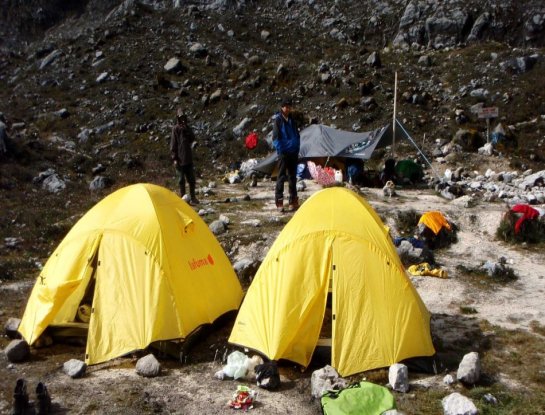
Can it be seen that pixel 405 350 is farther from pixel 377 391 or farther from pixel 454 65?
pixel 454 65

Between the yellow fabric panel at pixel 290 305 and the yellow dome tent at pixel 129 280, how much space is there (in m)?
0.83

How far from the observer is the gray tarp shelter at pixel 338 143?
16234mm

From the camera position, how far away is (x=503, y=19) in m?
30.3

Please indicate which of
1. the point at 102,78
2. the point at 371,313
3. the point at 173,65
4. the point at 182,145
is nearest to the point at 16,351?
the point at 371,313

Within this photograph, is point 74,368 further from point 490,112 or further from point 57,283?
point 490,112

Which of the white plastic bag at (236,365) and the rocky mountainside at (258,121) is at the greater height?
the rocky mountainside at (258,121)

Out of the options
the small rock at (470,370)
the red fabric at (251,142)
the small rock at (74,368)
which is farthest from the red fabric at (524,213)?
the red fabric at (251,142)

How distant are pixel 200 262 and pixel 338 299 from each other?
2050mm

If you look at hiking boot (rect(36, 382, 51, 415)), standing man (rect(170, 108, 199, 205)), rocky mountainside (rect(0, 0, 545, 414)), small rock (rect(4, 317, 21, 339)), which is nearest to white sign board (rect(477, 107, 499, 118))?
rocky mountainside (rect(0, 0, 545, 414))

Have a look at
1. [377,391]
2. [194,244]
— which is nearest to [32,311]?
[194,244]

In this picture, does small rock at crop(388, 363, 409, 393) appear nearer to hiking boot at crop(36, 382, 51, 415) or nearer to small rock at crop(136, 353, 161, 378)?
small rock at crop(136, 353, 161, 378)

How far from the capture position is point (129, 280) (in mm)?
6684

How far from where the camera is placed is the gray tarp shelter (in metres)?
16.2

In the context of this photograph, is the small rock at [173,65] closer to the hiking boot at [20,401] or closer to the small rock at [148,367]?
the small rock at [148,367]
